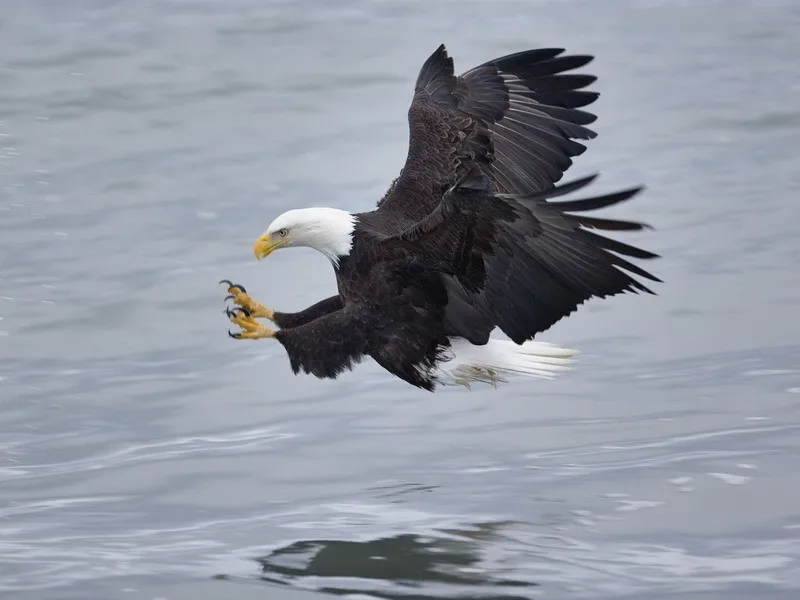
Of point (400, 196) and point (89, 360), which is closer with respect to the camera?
point (400, 196)

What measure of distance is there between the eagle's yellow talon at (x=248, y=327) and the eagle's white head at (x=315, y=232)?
1.17 ft

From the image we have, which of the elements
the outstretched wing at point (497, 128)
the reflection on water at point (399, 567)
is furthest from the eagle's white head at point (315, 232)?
the reflection on water at point (399, 567)

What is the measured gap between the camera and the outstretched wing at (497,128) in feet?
20.8

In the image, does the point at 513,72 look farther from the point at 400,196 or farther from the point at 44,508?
the point at 44,508

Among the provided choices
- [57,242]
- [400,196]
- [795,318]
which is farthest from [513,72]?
[57,242]

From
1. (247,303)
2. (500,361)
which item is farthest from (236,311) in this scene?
(500,361)

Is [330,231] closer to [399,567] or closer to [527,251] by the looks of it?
[527,251]

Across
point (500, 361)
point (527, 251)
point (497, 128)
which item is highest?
point (497, 128)

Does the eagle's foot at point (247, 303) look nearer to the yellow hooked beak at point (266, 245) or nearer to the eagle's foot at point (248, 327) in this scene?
the eagle's foot at point (248, 327)

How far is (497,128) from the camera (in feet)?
21.5

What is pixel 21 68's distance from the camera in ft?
38.0

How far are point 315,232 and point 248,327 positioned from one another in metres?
0.55

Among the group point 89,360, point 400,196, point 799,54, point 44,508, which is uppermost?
point 799,54

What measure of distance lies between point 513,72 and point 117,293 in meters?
2.54
